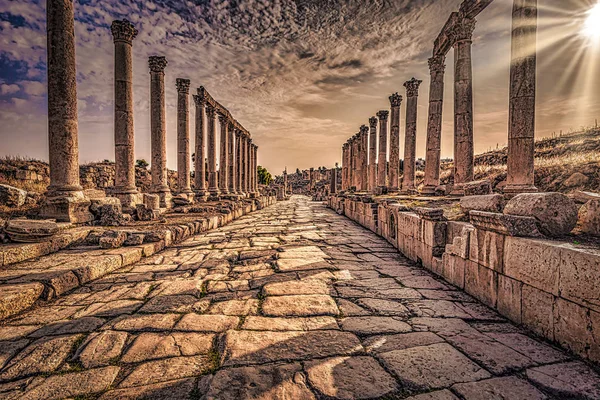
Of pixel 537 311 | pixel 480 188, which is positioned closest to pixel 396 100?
pixel 480 188

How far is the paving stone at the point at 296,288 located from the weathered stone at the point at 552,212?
2.58 metres

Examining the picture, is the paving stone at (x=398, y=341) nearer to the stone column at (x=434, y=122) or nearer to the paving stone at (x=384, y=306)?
the paving stone at (x=384, y=306)

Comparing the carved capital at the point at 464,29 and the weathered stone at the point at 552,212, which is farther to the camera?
the carved capital at the point at 464,29

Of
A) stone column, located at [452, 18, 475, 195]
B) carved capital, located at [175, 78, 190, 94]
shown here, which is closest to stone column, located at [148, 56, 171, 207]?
carved capital, located at [175, 78, 190, 94]

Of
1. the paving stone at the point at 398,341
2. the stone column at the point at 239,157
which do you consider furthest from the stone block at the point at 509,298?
the stone column at the point at 239,157

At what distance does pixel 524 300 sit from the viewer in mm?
2928

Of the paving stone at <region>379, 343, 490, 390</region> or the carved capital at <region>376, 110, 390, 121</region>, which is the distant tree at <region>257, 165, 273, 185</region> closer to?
the carved capital at <region>376, 110, 390, 121</region>

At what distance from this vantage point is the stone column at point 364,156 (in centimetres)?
2497

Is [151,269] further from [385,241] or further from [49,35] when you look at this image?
[49,35]

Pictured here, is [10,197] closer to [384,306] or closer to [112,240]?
[112,240]

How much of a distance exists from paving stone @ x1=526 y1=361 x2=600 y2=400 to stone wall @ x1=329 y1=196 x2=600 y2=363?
0.18 metres

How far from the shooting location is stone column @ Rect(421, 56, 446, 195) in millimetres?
13578

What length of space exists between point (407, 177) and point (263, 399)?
664 inches

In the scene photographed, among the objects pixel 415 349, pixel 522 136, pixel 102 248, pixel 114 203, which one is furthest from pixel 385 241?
pixel 114 203
